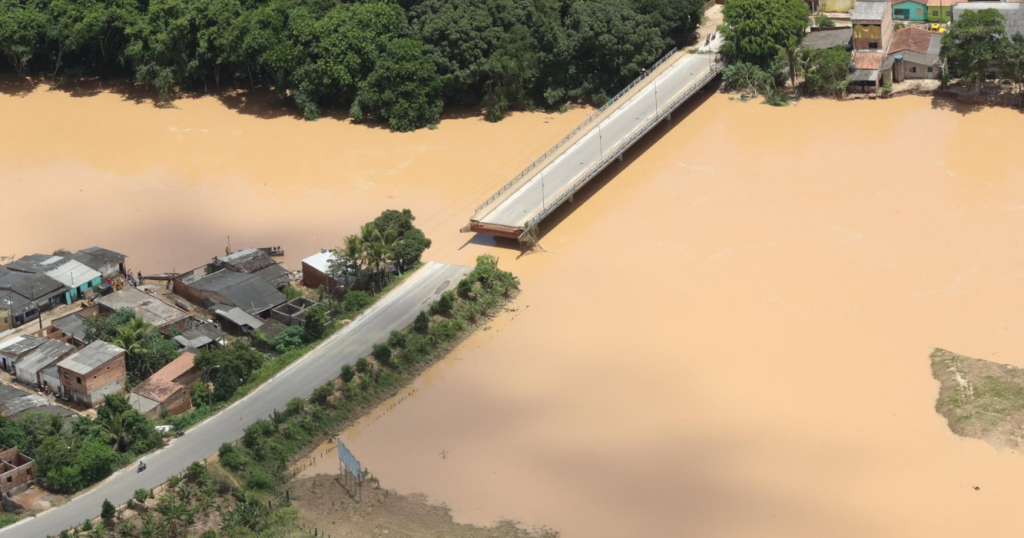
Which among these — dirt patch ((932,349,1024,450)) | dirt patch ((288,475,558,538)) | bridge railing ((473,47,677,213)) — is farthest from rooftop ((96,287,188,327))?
dirt patch ((932,349,1024,450))

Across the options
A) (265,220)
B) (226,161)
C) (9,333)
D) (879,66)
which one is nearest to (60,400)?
(9,333)

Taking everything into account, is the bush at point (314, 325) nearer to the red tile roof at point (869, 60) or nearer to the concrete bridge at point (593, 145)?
the concrete bridge at point (593, 145)

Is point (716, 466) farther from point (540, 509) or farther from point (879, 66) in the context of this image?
point (879, 66)

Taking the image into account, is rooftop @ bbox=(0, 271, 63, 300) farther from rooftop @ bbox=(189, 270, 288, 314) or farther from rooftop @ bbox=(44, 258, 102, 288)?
rooftop @ bbox=(189, 270, 288, 314)

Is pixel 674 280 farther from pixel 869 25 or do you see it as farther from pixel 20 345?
pixel 20 345

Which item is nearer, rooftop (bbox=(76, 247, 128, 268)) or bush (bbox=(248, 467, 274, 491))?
bush (bbox=(248, 467, 274, 491))

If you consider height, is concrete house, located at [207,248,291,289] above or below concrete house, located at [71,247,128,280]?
below

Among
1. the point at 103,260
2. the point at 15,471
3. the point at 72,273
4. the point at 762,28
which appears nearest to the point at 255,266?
the point at 103,260
